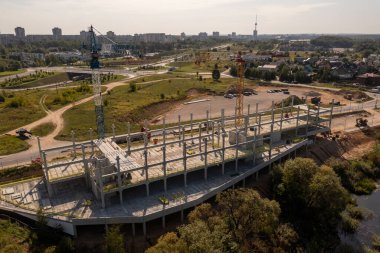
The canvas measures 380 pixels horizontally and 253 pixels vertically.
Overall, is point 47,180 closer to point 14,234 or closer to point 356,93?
point 14,234

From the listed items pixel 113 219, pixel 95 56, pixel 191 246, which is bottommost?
pixel 113 219

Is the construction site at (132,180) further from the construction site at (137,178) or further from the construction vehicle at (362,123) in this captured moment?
the construction vehicle at (362,123)

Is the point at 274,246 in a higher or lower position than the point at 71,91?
lower

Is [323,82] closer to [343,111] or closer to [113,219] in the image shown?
[343,111]

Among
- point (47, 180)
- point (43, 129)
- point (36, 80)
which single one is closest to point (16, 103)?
point (43, 129)

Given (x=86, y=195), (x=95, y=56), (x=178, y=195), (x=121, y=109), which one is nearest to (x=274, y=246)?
(x=178, y=195)
